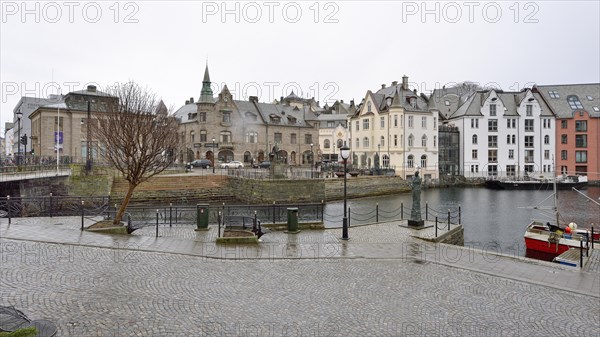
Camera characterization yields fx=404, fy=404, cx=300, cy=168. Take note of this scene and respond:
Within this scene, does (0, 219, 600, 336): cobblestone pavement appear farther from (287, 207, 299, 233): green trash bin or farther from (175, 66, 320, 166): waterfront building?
(175, 66, 320, 166): waterfront building

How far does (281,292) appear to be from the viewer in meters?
9.68

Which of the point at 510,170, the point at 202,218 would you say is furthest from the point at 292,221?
the point at 510,170

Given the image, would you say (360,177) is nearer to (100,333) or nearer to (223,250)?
(223,250)

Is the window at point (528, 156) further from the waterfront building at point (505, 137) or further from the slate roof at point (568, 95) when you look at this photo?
the slate roof at point (568, 95)

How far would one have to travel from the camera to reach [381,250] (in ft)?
47.2

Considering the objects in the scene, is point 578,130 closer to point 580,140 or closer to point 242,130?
point 580,140

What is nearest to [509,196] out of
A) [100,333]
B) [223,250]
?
[223,250]

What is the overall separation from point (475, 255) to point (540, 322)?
5.88 metres

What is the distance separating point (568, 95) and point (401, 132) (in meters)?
34.4

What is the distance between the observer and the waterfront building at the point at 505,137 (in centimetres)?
6950

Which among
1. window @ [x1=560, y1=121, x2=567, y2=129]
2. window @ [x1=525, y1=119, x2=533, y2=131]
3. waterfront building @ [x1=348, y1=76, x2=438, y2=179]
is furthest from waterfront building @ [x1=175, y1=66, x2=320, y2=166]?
window @ [x1=560, y1=121, x2=567, y2=129]

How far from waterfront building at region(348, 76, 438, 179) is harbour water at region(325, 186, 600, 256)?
10252mm

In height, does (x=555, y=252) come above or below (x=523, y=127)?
below

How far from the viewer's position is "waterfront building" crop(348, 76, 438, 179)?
2464 inches
